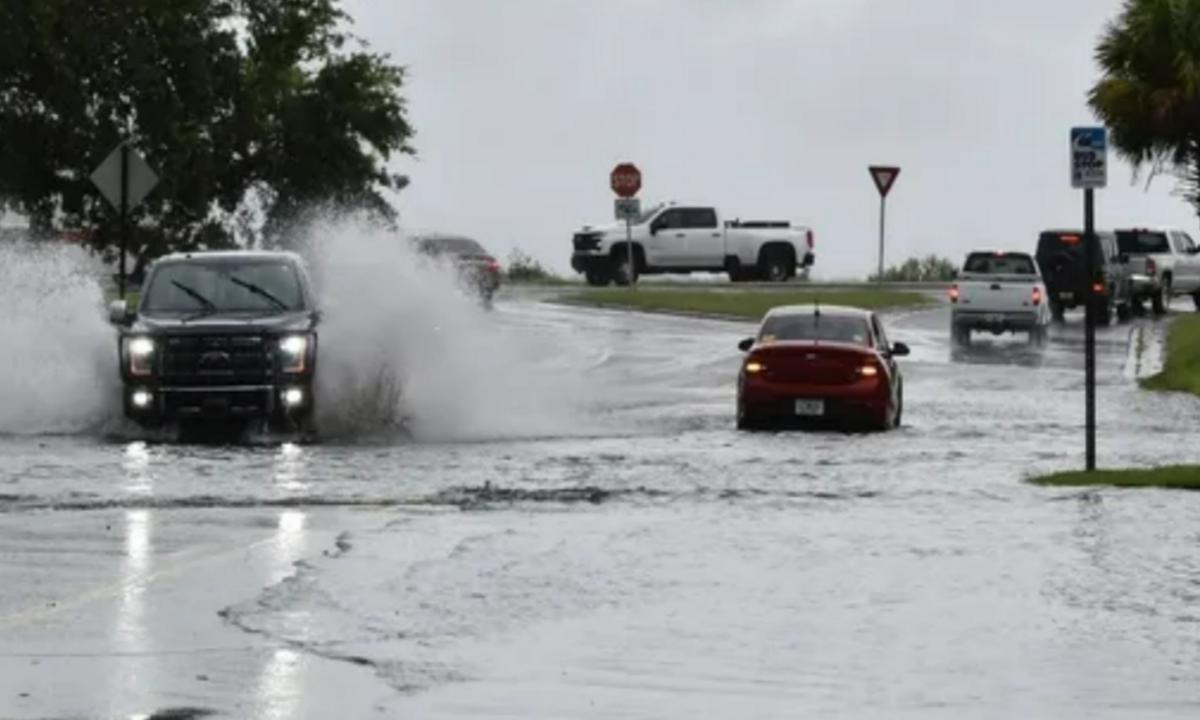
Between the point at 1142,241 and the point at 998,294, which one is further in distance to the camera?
the point at 1142,241

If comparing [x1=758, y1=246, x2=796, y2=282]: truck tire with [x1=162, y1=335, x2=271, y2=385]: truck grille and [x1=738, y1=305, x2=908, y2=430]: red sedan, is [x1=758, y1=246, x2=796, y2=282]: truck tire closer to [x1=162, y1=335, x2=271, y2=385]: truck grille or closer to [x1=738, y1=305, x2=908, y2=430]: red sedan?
[x1=738, y1=305, x2=908, y2=430]: red sedan

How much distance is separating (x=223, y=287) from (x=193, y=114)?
27.6 m

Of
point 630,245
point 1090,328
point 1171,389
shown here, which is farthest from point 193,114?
point 1090,328

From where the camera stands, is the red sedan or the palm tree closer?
the red sedan

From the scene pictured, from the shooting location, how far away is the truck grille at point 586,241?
7688 cm

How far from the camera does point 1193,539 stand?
807 inches

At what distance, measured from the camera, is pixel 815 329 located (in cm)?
3409

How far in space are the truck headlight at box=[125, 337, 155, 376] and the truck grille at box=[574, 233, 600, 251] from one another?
46.3 m

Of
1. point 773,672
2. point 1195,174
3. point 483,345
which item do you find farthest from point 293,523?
point 1195,174

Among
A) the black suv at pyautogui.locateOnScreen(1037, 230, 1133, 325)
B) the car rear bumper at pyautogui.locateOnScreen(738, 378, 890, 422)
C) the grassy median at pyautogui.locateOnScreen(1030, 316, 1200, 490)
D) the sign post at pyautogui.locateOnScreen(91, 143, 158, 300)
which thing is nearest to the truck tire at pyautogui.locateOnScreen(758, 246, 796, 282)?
the black suv at pyautogui.locateOnScreen(1037, 230, 1133, 325)

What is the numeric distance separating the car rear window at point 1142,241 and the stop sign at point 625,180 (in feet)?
35.1

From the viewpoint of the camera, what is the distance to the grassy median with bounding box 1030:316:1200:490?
24906 mm

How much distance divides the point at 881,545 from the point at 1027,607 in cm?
339

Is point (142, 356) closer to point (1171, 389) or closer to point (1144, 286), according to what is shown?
point (1171, 389)
